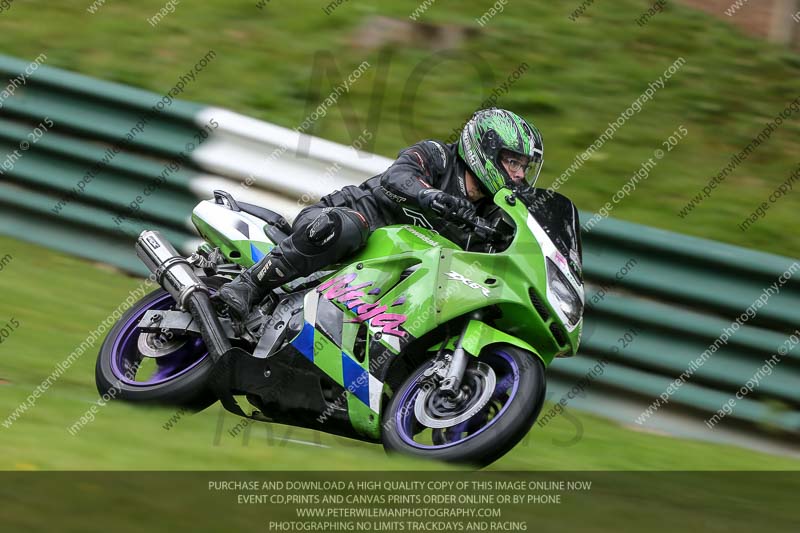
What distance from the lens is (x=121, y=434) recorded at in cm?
527

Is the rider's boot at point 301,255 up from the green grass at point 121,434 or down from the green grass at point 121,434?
up

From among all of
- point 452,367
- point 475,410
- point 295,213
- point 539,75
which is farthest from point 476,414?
point 539,75

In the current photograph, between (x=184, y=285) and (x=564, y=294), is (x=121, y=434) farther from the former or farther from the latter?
(x=564, y=294)

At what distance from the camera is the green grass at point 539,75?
841 centimetres

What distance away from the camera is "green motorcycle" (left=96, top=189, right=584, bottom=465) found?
5.20 meters

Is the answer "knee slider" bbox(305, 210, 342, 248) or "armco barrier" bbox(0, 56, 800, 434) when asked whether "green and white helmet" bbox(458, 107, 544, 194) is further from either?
"armco barrier" bbox(0, 56, 800, 434)

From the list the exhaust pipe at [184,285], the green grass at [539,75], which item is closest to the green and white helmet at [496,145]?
the exhaust pipe at [184,285]

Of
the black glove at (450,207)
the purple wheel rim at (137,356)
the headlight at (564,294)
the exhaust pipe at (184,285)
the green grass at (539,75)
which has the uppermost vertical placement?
the black glove at (450,207)

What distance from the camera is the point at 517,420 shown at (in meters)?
4.95

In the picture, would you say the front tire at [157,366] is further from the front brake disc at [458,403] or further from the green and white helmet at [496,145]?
the green and white helmet at [496,145]

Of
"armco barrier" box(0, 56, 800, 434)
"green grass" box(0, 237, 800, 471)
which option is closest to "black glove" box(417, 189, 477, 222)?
"green grass" box(0, 237, 800, 471)

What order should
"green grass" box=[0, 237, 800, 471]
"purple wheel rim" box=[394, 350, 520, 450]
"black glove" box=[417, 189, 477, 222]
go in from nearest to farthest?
"green grass" box=[0, 237, 800, 471] < "purple wheel rim" box=[394, 350, 520, 450] < "black glove" box=[417, 189, 477, 222]

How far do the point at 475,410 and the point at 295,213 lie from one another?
3153 millimetres

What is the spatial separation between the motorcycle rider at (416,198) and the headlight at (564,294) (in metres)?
0.45
